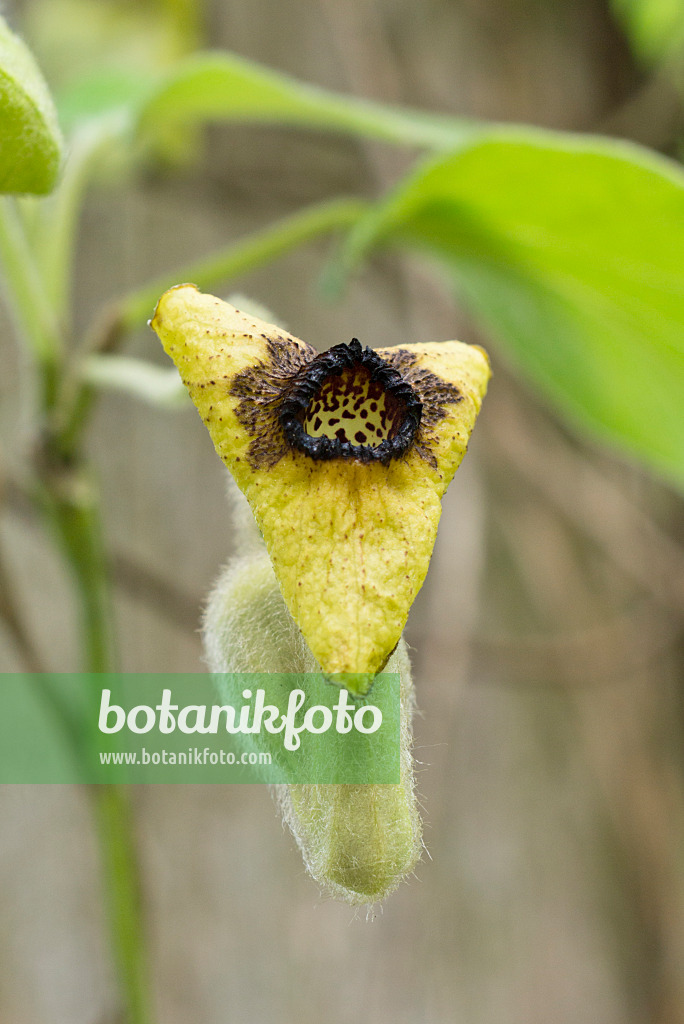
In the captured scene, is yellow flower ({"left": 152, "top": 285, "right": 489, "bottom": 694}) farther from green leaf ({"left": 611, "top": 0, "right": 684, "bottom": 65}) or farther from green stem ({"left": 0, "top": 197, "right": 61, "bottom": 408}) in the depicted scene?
green leaf ({"left": 611, "top": 0, "right": 684, "bottom": 65})

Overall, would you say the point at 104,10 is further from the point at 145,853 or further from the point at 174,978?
the point at 174,978

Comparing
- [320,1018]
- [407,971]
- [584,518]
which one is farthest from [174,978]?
[584,518]

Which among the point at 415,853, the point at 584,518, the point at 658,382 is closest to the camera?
the point at 415,853

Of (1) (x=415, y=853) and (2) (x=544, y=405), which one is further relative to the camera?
(2) (x=544, y=405)

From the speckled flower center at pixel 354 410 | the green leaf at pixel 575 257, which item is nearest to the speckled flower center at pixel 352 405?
the speckled flower center at pixel 354 410

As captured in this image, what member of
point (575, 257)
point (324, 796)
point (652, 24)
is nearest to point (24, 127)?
point (324, 796)

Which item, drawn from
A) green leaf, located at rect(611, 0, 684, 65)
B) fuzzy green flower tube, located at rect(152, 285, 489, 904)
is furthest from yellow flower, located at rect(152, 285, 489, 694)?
green leaf, located at rect(611, 0, 684, 65)

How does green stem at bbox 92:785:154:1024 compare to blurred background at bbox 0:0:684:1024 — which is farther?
blurred background at bbox 0:0:684:1024
